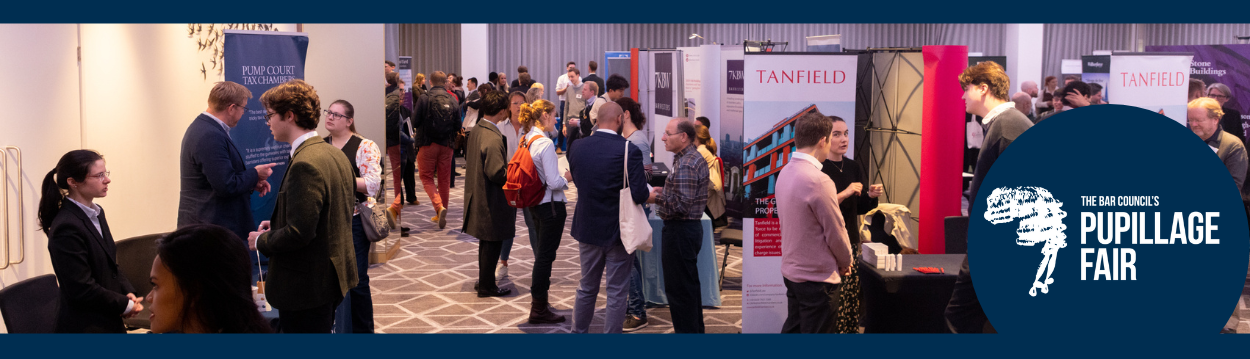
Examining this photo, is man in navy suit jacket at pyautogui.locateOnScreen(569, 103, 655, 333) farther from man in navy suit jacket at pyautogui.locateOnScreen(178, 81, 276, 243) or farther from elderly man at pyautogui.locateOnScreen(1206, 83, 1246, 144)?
elderly man at pyautogui.locateOnScreen(1206, 83, 1246, 144)

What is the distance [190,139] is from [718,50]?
10.0 ft

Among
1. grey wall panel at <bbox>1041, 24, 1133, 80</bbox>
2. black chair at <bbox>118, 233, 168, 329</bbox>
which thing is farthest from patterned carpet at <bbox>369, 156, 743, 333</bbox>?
grey wall panel at <bbox>1041, 24, 1133, 80</bbox>

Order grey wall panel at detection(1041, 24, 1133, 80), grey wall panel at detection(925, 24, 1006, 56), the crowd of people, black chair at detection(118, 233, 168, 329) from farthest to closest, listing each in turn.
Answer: grey wall panel at detection(1041, 24, 1133, 80)
grey wall panel at detection(925, 24, 1006, 56)
black chair at detection(118, 233, 168, 329)
the crowd of people

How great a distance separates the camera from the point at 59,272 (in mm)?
2848

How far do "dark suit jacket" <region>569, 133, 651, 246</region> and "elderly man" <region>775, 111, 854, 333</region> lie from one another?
0.74m

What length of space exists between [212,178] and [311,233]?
134 cm

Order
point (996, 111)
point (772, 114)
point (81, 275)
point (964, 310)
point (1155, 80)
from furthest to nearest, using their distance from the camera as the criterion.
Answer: point (1155, 80)
point (772, 114)
point (996, 111)
point (964, 310)
point (81, 275)

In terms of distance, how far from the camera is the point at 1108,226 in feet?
6.48

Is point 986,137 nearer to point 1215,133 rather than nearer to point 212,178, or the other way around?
point 1215,133

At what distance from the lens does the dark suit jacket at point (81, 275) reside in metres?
2.85

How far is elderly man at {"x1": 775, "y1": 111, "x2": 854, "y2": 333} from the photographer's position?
10.9 ft

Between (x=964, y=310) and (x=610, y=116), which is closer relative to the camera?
(x=964, y=310)

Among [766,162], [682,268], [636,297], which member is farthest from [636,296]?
[766,162]

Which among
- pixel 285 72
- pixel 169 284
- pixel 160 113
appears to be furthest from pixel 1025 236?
pixel 160 113
